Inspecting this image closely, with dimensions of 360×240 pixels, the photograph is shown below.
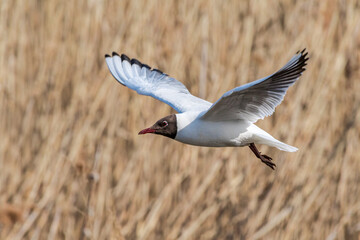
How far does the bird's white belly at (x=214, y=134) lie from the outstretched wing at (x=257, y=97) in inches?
1.0

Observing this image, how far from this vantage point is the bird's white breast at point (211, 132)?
2234 millimetres

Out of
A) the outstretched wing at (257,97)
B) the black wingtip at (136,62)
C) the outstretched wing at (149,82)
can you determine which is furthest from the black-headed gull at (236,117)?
the black wingtip at (136,62)

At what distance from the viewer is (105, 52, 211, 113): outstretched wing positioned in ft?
8.82

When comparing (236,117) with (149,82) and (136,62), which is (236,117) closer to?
(149,82)

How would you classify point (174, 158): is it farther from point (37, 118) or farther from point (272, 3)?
point (272, 3)

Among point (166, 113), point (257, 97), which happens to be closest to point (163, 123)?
point (257, 97)

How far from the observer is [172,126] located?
2.31m

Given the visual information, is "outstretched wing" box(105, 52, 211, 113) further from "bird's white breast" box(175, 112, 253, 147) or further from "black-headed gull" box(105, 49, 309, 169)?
"bird's white breast" box(175, 112, 253, 147)

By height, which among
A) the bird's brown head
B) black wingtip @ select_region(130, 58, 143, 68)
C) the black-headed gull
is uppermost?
black wingtip @ select_region(130, 58, 143, 68)

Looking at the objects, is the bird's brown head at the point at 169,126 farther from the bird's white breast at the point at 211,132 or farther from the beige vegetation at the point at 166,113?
the beige vegetation at the point at 166,113

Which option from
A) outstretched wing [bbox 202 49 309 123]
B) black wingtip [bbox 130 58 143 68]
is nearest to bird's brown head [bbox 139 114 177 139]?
outstretched wing [bbox 202 49 309 123]

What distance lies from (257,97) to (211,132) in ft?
0.64

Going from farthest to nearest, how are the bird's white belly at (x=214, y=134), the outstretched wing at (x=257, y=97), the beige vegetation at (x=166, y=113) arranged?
the beige vegetation at (x=166, y=113), the bird's white belly at (x=214, y=134), the outstretched wing at (x=257, y=97)

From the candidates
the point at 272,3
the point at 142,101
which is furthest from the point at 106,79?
the point at 272,3
